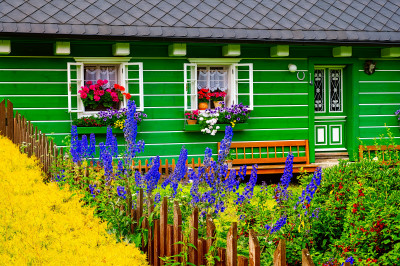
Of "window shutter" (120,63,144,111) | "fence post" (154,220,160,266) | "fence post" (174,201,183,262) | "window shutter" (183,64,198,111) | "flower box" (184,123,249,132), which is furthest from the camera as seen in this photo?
"window shutter" (183,64,198,111)

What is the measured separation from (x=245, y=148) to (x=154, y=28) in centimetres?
309

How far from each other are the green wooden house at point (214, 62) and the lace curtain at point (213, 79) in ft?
0.09

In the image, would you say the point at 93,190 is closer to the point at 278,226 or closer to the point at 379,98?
the point at 278,226

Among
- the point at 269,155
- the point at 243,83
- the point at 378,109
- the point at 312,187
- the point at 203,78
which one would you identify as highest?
the point at 203,78

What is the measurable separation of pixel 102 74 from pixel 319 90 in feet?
16.1

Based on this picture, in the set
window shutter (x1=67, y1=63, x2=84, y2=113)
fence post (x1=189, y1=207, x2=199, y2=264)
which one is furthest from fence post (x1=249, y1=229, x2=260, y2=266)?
window shutter (x1=67, y1=63, x2=84, y2=113)

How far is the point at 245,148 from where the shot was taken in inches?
536

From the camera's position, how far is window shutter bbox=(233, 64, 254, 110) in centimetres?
1348

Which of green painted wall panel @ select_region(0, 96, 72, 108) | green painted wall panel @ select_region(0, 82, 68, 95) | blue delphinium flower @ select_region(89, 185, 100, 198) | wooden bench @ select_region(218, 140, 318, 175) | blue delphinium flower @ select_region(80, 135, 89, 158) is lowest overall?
wooden bench @ select_region(218, 140, 318, 175)

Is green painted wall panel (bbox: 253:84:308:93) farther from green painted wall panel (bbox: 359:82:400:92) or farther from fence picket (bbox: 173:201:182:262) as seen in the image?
fence picket (bbox: 173:201:182:262)

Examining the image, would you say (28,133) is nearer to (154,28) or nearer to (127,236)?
(154,28)

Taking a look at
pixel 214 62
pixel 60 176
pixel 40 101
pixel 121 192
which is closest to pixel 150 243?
pixel 121 192

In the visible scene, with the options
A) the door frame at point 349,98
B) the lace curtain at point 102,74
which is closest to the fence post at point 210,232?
the lace curtain at point 102,74

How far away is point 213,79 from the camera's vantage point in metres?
13.7
